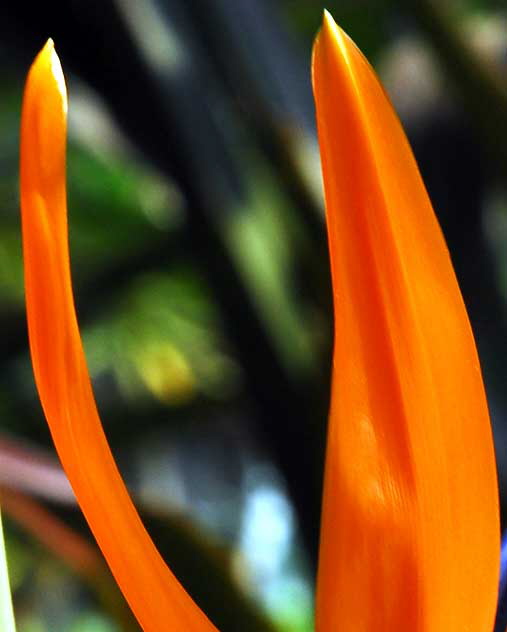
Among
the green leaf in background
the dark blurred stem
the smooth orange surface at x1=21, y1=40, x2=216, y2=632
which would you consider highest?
the dark blurred stem

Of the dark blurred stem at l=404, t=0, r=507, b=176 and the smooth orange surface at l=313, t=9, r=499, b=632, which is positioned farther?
the dark blurred stem at l=404, t=0, r=507, b=176

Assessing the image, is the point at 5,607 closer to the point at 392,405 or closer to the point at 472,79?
the point at 392,405

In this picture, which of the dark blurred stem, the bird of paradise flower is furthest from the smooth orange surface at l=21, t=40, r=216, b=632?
the dark blurred stem

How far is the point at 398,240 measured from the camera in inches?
6.3

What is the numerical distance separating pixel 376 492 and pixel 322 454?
10.2 inches

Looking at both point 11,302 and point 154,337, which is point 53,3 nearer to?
point 11,302

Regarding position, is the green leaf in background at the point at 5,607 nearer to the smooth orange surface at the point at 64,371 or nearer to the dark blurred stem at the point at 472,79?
the smooth orange surface at the point at 64,371

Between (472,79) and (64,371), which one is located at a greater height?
(472,79)

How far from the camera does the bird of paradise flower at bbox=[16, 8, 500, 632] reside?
16 centimetres

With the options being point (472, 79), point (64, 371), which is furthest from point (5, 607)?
point (472, 79)

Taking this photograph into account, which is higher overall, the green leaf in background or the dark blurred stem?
the dark blurred stem

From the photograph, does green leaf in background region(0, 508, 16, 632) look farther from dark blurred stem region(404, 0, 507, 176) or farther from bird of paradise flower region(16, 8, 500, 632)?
dark blurred stem region(404, 0, 507, 176)

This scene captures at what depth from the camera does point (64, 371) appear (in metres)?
0.17

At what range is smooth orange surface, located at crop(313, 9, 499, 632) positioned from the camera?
0.16m
